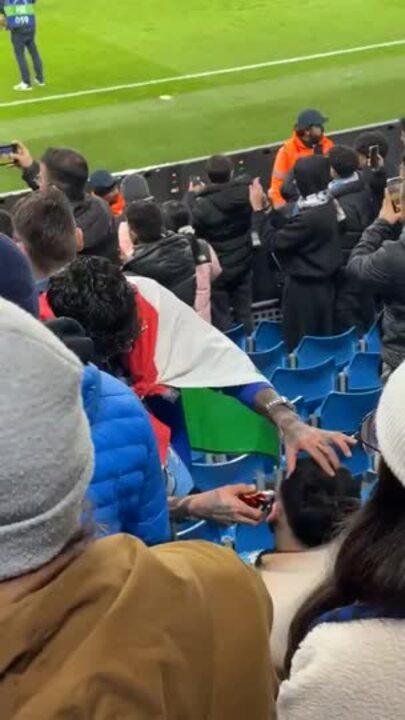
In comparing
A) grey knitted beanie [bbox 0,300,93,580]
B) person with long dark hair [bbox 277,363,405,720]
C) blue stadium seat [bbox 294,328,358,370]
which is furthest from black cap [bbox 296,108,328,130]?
grey knitted beanie [bbox 0,300,93,580]

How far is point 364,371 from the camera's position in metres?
5.91

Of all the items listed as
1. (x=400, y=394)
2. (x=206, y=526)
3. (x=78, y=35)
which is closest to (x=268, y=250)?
(x=206, y=526)

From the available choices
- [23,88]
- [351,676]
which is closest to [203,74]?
[23,88]

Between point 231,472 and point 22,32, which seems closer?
point 231,472

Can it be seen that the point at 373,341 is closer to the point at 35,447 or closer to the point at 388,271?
the point at 388,271

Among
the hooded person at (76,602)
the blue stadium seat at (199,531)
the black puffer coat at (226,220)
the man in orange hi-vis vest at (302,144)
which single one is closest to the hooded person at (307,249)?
the black puffer coat at (226,220)

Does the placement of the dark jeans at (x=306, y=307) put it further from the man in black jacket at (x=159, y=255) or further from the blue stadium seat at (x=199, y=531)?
the blue stadium seat at (x=199, y=531)

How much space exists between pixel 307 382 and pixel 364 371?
0.38 meters

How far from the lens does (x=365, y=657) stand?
1.58m

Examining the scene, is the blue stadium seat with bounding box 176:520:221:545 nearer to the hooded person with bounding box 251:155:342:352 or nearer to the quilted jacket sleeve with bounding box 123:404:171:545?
the quilted jacket sleeve with bounding box 123:404:171:545

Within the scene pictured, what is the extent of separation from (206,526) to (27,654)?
277cm

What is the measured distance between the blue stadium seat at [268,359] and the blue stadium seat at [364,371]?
0.48 metres

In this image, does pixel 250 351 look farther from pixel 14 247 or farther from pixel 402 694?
pixel 402 694

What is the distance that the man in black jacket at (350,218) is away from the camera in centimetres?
696
